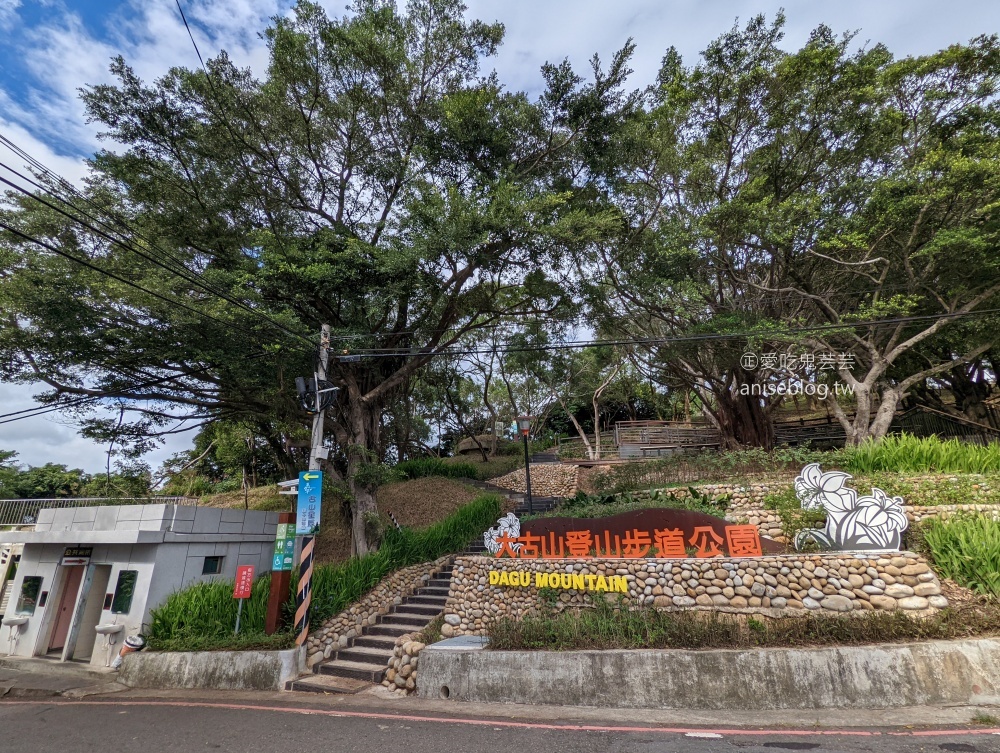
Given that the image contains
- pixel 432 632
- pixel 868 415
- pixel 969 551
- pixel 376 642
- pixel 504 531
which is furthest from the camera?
pixel 868 415

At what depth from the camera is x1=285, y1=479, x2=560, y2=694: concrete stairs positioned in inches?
307

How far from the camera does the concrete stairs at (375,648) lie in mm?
7801

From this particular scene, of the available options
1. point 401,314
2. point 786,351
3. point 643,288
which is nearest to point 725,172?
point 643,288

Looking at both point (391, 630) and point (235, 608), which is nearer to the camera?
point (235, 608)

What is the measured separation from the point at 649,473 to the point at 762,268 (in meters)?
7.59

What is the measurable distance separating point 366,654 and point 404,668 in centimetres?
120

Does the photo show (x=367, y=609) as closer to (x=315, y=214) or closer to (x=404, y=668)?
(x=404, y=668)

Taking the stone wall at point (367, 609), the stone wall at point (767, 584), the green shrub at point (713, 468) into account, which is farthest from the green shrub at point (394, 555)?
the green shrub at point (713, 468)

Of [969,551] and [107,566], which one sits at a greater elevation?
[969,551]

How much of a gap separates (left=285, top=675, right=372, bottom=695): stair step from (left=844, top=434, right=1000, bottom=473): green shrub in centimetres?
1119

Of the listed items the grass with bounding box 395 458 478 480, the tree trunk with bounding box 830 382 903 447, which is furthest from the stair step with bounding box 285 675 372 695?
the tree trunk with bounding box 830 382 903 447

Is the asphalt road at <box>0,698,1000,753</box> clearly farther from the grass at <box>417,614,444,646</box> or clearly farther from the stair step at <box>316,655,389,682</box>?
A: the grass at <box>417,614,444,646</box>

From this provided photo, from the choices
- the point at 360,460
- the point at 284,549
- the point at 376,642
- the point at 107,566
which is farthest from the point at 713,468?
the point at 107,566

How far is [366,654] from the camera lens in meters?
8.65
